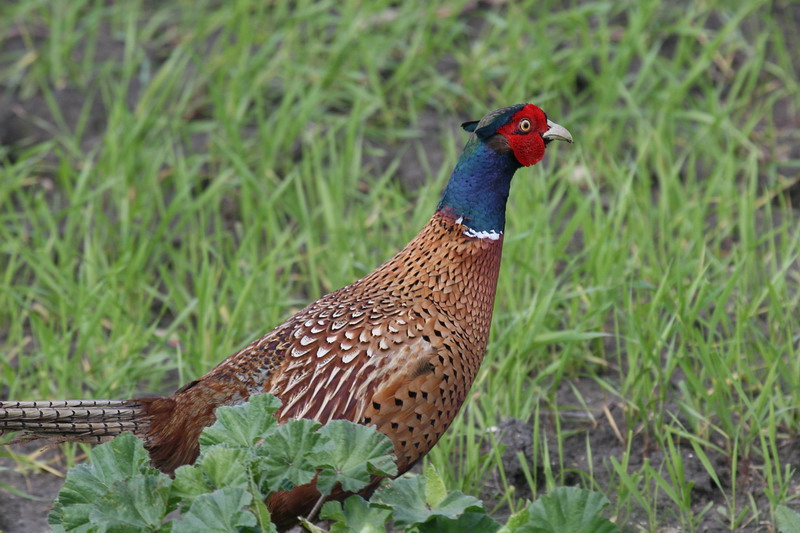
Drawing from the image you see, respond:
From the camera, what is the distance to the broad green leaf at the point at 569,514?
2.38 m

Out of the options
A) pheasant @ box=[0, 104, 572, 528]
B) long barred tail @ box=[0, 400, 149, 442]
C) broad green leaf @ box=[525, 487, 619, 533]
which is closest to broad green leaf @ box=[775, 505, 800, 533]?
broad green leaf @ box=[525, 487, 619, 533]

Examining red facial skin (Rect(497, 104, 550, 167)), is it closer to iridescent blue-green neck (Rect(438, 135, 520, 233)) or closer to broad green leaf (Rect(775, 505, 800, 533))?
iridescent blue-green neck (Rect(438, 135, 520, 233))

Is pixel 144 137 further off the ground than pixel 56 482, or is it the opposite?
pixel 144 137

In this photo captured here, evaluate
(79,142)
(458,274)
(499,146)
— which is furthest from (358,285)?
(79,142)

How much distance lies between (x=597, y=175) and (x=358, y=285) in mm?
1970

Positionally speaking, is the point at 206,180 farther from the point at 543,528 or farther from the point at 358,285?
the point at 543,528

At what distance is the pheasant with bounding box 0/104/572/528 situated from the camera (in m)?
2.87

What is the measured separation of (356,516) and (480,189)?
1.05m

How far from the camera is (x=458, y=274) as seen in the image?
10.1ft

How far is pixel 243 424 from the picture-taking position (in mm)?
2484

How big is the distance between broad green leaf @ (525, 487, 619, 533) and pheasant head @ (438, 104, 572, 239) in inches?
36.3

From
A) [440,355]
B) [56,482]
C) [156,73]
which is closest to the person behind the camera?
[440,355]

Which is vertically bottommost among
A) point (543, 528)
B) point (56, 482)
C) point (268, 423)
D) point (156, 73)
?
point (56, 482)

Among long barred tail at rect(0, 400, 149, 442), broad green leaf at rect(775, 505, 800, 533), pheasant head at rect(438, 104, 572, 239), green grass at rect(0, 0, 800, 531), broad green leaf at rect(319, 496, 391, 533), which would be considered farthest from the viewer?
green grass at rect(0, 0, 800, 531)
